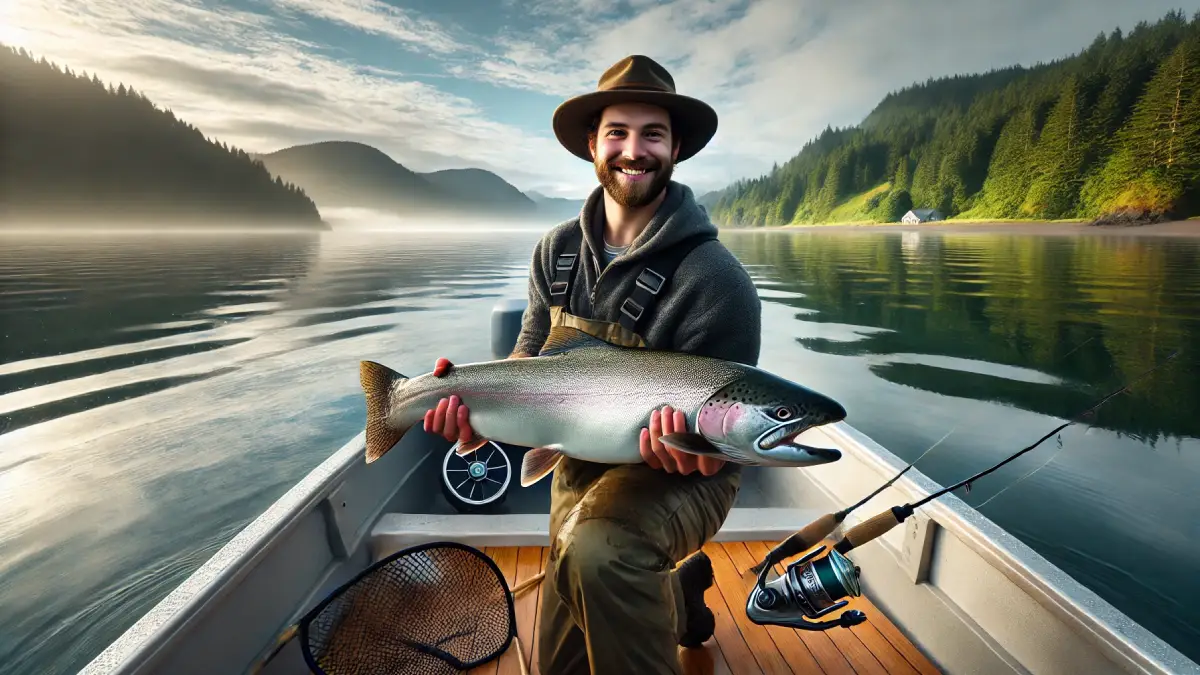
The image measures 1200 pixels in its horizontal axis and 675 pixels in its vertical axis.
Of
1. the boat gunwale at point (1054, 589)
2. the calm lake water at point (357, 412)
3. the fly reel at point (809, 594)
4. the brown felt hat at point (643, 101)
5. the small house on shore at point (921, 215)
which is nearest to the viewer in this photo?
the boat gunwale at point (1054, 589)

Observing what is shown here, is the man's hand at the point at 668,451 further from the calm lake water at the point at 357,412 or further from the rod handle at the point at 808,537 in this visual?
the calm lake water at the point at 357,412

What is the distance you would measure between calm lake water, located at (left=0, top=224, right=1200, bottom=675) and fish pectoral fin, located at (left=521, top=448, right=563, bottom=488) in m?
6.44

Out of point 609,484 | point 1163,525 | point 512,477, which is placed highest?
point 609,484

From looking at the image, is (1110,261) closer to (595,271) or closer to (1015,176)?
(1015,176)

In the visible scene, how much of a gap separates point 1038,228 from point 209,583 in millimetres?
111236

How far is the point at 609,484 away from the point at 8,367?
72.6 feet

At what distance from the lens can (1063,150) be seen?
268 ft

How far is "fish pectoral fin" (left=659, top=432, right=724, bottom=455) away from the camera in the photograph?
6.56ft

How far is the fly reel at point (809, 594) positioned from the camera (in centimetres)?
236

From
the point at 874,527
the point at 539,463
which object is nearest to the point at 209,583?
the point at 539,463

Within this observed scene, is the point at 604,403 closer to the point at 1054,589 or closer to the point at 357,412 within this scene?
the point at 1054,589

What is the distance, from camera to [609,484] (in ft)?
7.48

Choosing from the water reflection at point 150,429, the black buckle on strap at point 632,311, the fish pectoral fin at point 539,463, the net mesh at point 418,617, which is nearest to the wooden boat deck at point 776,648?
the net mesh at point 418,617

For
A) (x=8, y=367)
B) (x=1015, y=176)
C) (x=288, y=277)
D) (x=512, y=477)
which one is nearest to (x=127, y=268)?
(x=288, y=277)
